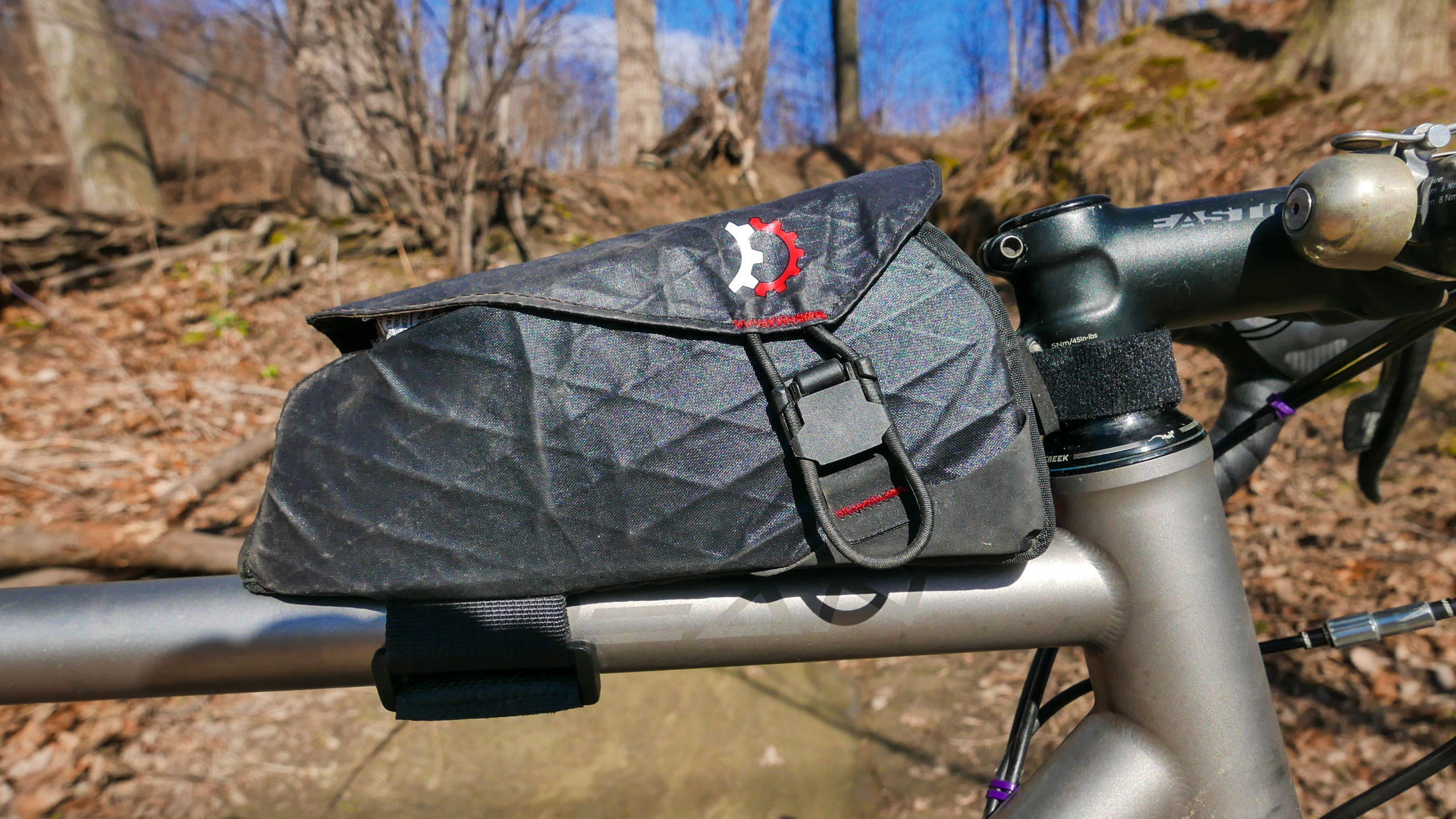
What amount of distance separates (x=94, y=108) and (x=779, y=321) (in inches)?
316

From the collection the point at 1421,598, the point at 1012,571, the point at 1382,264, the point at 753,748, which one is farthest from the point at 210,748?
the point at 1421,598

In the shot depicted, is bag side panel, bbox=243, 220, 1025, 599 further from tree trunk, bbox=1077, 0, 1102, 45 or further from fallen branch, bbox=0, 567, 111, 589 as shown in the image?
tree trunk, bbox=1077, 0, 1102, 45

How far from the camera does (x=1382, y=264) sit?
Result: 0.72 meters

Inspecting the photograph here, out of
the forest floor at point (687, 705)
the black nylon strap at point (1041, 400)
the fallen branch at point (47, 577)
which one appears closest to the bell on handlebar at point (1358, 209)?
the black nylon strap at point (1041, 400)

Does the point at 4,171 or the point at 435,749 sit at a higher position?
the point at 4,171

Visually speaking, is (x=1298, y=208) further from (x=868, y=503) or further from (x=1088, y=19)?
(x=1088, y=19)

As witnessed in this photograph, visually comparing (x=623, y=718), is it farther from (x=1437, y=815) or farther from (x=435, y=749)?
(x=1437, y=815)

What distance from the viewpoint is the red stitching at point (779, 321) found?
2.34 feet

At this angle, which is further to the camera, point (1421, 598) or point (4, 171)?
point (4, 171)

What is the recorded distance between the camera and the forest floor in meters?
2.25

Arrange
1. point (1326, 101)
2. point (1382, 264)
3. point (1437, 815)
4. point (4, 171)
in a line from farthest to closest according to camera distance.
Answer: point (4, 171) < point (1326, 101) < point (1437, 815) < point (1382, 264)

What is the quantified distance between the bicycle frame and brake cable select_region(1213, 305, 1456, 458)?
0.30 meters

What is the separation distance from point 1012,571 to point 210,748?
9.13 feet

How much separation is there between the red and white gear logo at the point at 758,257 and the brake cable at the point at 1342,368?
0.70 m
